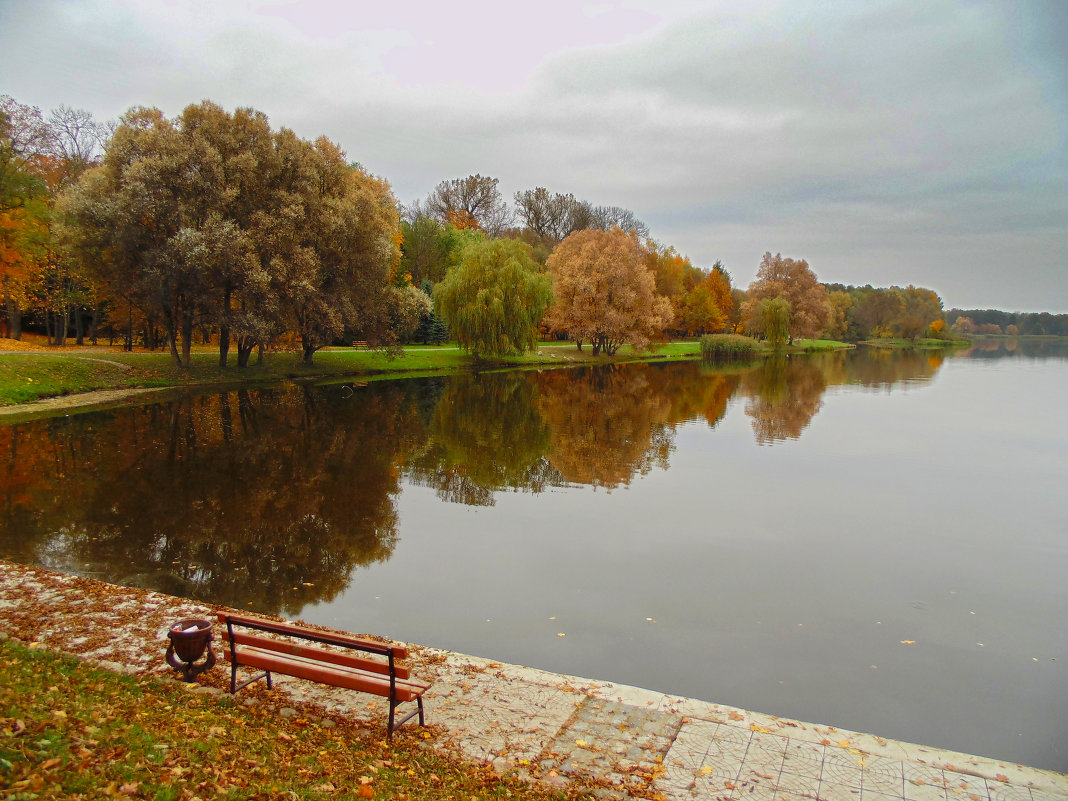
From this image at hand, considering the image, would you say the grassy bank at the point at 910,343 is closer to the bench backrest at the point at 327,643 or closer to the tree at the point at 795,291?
the tree at the point at 795,291

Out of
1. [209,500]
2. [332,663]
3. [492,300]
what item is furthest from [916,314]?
[332,663]

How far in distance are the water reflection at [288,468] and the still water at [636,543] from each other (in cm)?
9

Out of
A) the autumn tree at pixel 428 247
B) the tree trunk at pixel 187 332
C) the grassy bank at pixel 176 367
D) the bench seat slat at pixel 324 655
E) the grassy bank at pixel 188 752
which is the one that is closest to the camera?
the grassy bank at pixel 188 752

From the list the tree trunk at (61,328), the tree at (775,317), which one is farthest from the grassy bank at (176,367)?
the tree at (775,317)

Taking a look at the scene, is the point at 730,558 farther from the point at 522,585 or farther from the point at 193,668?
the point at 193,668

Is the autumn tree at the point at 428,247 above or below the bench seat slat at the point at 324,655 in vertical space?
above

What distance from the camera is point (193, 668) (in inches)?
264

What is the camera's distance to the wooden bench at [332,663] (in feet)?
18.9

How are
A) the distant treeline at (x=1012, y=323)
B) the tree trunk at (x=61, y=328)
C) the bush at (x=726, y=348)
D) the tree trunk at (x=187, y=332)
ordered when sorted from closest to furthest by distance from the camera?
the tree trunk at (x=187, y=332), the tree trunk at (x=61, y=328), the bush at (x=726, y=348), the distant treeline at (x=1012, y=323)

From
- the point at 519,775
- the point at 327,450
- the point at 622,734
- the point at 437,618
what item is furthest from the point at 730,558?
the point at 327,450

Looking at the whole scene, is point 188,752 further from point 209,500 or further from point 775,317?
point 775,317

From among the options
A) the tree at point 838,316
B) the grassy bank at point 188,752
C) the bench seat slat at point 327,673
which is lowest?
the grassy bank at point 188,752

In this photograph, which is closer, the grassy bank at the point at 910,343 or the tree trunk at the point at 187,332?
the tree trunk at the point at 187,332

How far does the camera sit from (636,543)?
12336 mm
